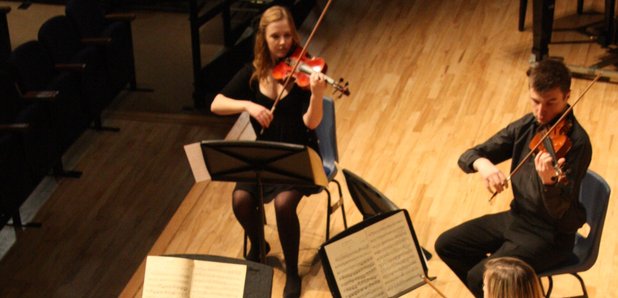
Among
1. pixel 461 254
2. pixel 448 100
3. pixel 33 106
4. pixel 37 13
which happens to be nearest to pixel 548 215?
pixel 461 254

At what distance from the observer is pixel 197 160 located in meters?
3.50

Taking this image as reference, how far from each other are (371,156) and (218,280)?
2.06 meters

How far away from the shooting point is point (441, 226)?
418cm

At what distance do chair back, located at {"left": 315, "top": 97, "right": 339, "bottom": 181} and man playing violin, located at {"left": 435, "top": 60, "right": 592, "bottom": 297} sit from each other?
67cm

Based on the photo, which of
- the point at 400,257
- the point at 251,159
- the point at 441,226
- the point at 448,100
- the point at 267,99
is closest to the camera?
the point at 400,257

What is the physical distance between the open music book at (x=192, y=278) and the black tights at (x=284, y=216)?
92cm

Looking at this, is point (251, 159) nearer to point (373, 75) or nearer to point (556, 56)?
point (373, 75)

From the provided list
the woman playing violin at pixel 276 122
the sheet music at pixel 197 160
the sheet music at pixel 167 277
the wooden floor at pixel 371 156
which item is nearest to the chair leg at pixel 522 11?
the wooden floor at pixel 371 156

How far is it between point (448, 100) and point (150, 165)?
1.74 m

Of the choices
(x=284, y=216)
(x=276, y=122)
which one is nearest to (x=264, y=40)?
(x=276, y=122)

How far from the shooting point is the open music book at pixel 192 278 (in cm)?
280

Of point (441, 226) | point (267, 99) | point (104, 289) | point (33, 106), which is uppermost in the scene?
point (267, 99)

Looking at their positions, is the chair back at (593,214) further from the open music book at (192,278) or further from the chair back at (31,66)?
the chair back at (31,66)

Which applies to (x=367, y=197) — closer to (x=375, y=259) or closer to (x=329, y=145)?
(x=375, y=259)
